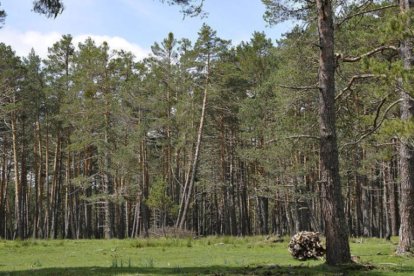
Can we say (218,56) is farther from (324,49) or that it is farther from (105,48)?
(324,49)

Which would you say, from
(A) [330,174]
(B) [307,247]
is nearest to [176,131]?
(B) [307,247]

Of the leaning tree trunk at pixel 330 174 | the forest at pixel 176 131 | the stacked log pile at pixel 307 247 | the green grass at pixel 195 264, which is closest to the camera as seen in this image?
the green grass at pixel 195 264

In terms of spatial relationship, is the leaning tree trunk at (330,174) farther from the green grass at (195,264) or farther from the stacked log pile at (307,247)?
the stacked log pile at (307,247)

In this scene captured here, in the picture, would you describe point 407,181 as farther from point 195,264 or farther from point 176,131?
point 176,131

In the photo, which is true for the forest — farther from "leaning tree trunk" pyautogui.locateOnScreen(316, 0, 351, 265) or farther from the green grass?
"leaning tree trunk" pyautogui.locateOnScreen(316, 0, 351, 265)

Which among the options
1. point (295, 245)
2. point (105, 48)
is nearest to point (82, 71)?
point (105, 48)

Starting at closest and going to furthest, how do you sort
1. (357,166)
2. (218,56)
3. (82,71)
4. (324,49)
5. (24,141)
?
(324,49)
(357,166)
(218,56)
(82,71)
(24,141)

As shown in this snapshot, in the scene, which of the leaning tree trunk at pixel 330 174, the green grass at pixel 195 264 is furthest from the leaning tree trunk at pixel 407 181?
the leaning tree trunk at pixel 330 174

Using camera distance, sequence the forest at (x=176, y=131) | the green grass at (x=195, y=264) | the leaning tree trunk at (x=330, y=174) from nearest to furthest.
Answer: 1. the green grass at (x=195, y=264)
2. the leaning tree trunk at (x=330, y=174)
3. the forest at (x=176, y=131)

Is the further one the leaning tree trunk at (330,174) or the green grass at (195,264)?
the leaning tree trunk at (330,174)

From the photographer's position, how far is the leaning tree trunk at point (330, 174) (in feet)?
32.6

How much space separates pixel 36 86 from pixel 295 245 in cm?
3243

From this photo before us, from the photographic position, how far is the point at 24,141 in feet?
141

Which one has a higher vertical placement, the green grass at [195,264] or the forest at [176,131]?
the forest at [176,131]
